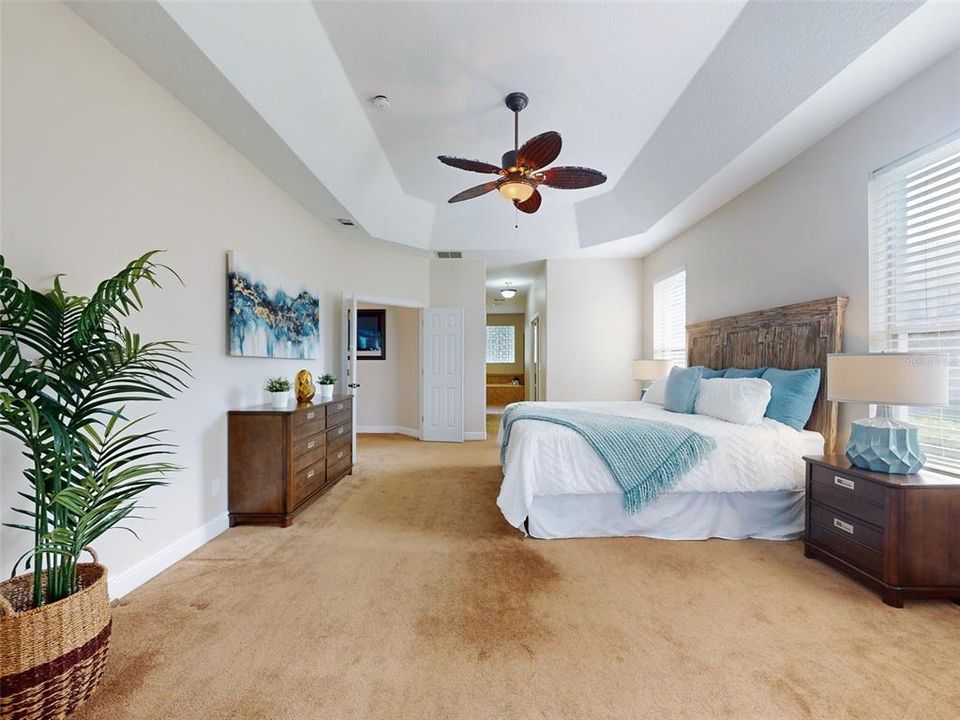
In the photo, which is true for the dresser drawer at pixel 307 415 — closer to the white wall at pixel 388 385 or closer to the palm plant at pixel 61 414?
the palm plant at pixel 61 414

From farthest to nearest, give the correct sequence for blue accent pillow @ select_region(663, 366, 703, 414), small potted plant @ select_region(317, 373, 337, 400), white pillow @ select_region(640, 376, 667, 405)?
A: white pillow @ select_region(640, 376, 667, 405)
small potted plant @ select_region(317, 373, 337, 400)
blue accent pillow @ select_region(663, 366, 703, 414)

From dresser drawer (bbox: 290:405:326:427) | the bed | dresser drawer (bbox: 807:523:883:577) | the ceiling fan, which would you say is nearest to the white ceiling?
the ceiling fan

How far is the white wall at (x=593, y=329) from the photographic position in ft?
19.9

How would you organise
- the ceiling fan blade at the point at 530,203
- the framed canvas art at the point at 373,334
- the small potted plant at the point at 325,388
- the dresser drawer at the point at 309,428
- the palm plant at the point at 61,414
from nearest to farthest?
the palm plant at the point at 61,414
the dresser drawer at the point at 309,428
the ceiling fan blade at the point at 530,203
the small potted plant at the point at 325,388
the framed canvas art at the point at 373,334

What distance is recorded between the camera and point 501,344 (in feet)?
37.6

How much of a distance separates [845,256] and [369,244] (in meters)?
4.77

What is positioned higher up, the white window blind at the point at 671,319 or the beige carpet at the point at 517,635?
the white window blind at the point at 671,319

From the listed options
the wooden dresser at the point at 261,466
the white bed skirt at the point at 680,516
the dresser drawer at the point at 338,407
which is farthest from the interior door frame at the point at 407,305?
the white bed skirt at the point at 680,516

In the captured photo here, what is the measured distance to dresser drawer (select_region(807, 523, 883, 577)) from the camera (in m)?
2.01

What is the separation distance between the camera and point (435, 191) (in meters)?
4.77

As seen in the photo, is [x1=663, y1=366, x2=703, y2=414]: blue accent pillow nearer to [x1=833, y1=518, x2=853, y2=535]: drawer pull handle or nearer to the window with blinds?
the window with blinds

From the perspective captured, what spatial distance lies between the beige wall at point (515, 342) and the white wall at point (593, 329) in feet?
17.1

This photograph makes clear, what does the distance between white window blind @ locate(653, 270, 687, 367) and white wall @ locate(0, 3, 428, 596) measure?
14.7ft

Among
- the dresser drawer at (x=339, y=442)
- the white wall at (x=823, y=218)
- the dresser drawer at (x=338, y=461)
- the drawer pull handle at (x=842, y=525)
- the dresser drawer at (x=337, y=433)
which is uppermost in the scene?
the white wall at (x=823, y=218)
